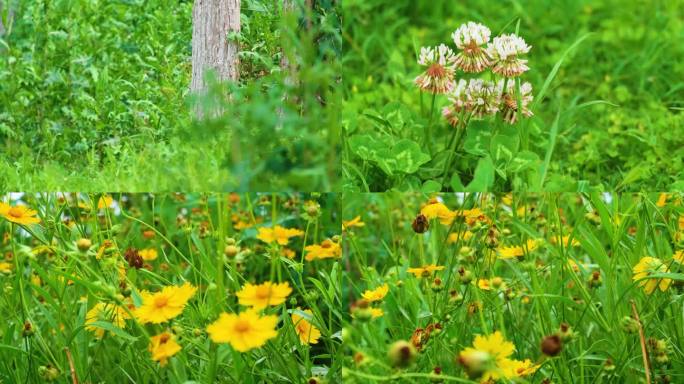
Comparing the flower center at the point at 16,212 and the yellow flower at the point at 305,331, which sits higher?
the flower center at the point at 16,212

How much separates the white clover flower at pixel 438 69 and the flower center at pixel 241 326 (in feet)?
2.59

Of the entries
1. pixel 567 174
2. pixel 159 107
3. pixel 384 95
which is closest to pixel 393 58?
pixel 384 95

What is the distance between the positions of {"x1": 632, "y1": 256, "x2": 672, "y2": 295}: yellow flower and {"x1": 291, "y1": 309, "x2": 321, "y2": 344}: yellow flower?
18.5 inches

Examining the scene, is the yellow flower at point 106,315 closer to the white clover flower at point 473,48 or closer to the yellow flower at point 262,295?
the yellow flower at point 262,295

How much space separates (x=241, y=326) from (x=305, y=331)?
0.29m

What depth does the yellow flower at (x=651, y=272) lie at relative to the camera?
1.36 metres

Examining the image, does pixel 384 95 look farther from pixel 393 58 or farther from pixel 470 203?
pixel 470 203

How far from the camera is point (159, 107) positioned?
179cm

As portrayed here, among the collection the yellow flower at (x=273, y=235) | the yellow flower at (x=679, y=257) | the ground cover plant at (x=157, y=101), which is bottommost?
the yellow flower at (x=679, y=257)

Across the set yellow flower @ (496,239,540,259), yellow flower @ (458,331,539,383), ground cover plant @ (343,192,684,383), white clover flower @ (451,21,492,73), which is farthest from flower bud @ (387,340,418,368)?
white clover flower @ (451,21,492,73)

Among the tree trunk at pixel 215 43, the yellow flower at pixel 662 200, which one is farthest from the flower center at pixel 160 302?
the yellow flower at pixel 662 200

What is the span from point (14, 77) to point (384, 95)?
866mm

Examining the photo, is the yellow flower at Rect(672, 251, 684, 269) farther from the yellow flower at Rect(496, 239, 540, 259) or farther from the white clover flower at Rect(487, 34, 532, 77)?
the white clover flower at Rect(487, 34, 532, 77)

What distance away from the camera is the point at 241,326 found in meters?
1.18
